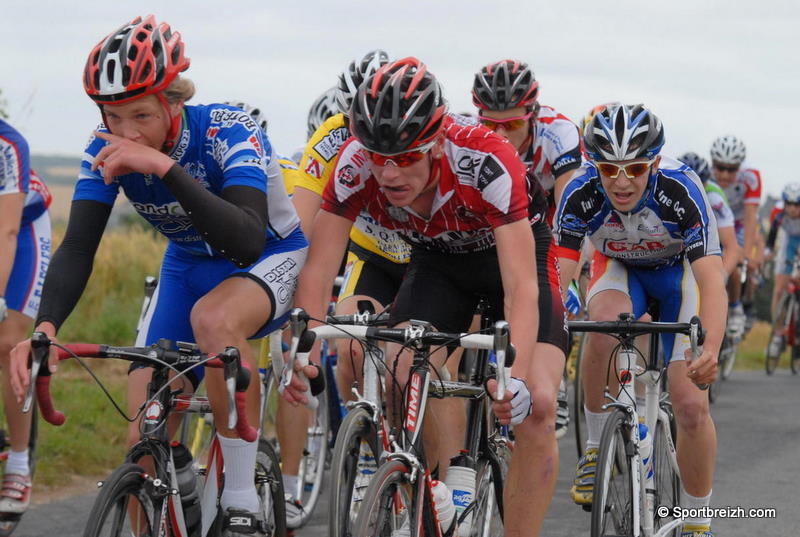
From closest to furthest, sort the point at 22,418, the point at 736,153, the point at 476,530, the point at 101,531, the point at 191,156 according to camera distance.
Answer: the point at 101,531, the point at 191,156, the point at 476,530, the point at 22,418, the point at 736,153

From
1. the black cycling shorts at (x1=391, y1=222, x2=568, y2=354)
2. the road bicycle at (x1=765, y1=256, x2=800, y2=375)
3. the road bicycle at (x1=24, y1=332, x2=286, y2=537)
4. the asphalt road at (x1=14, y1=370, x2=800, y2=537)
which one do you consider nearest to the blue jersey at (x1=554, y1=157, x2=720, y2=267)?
the black cycling shorts at (x1=391, y1=222, x2=568, y2=354)

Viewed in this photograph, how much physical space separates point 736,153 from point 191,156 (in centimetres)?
1054

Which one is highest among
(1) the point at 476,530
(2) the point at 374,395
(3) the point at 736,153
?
(3) the point at 736,153

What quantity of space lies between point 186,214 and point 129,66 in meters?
0.63

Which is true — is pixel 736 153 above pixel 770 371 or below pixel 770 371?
above

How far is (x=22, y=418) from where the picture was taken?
6.76 meters

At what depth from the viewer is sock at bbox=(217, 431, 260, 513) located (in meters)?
4.76

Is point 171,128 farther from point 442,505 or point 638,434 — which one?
point 638,434

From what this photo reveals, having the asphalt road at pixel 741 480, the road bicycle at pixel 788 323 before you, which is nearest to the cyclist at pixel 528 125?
the asphalt road at pixel 741 480

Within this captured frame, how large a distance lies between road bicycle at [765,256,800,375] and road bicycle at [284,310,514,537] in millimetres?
11954

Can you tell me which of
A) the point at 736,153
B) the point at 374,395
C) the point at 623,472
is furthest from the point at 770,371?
the point at 374,395

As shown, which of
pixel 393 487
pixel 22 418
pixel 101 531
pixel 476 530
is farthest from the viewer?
pixel 22 418

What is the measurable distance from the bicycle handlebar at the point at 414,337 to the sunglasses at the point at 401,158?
62cm

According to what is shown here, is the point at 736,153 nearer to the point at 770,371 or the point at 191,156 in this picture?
the point at 770,371
